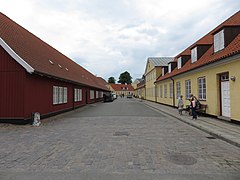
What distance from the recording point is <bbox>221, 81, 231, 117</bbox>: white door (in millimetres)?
11070

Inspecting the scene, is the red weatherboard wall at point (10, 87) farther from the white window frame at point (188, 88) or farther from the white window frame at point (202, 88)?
the white window frame at point (188, 88)

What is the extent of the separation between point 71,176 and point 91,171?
1.47 ft

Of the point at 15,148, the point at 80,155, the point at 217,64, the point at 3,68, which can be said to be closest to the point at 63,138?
the point at 15,148

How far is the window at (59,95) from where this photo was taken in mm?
15578

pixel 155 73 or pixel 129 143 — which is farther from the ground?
pixel 155 73

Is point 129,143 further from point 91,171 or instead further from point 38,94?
point 38,94

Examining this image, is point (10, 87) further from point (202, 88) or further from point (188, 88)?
point (188, 88)

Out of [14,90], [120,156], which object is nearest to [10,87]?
[14,90]

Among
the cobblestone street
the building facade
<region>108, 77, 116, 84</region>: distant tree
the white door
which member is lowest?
the cobblestone street

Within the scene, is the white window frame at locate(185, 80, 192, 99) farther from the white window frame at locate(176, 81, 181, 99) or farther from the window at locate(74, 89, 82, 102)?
the window at locate(74, 89, 82, 102)

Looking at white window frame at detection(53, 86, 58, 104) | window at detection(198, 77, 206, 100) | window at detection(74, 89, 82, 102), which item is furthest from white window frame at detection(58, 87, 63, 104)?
window at detection(198, 77, 206, 100)

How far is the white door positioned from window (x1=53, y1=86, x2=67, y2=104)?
1108 cm

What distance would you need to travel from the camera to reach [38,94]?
12.8 metres

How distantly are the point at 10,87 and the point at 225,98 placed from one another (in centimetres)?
1160
